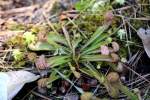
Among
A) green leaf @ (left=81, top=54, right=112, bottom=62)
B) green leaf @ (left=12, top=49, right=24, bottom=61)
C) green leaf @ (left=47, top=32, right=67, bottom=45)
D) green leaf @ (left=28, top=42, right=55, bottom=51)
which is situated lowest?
green leaf @ (left=81, top=54, right=112, bottom=62)

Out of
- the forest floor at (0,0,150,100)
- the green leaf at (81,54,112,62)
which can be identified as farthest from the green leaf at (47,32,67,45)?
the green leaf at (81,54,112,62)

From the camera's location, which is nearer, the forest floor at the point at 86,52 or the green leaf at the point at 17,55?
the forest floor at the point at 86,52

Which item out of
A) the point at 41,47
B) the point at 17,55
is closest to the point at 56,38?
the point at 41,47

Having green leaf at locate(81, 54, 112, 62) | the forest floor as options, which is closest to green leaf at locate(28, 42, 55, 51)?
the forest floor

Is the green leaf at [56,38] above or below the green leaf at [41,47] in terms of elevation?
above

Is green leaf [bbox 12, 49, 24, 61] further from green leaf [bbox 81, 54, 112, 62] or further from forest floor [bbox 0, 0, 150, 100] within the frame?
green leaf [bbox 81, 54, 112, 62]

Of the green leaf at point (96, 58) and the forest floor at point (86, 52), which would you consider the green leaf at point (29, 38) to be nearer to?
the forest floor at point (86, 52)

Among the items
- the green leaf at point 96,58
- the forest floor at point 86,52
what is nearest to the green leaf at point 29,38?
the forest floor at point 86,52

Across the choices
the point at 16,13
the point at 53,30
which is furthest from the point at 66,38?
the point at 16,13

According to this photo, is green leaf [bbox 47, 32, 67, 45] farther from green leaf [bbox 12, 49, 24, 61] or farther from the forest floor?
green leaf [bbox 12, 49, 24, 61]

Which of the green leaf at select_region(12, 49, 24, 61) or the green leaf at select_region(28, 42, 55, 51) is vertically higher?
the green leaf at select_region(28, 42, 55, 51)

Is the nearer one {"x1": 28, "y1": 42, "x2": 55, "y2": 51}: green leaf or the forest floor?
the forest floor

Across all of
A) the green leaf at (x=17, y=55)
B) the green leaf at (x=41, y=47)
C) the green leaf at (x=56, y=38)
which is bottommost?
the green leaf at (x=17, y=55)
